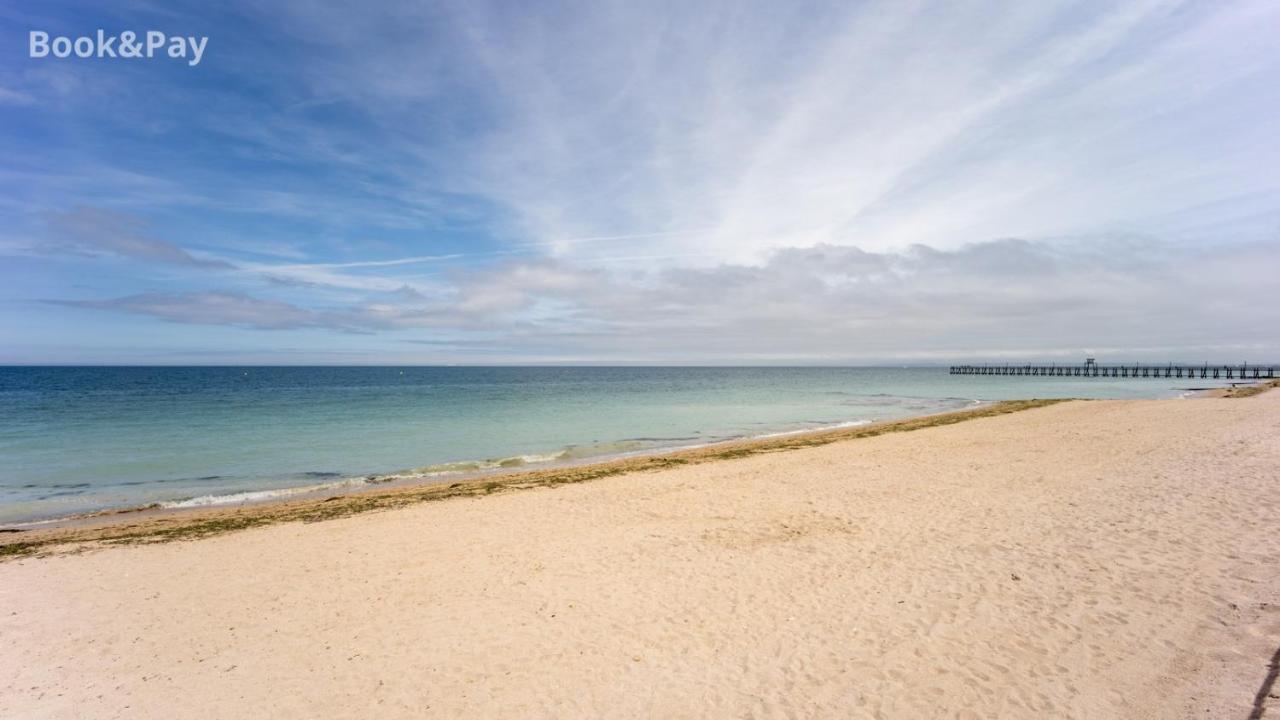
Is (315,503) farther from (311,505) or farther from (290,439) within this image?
(290,439)

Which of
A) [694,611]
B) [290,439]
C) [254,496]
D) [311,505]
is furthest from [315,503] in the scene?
[290,439]

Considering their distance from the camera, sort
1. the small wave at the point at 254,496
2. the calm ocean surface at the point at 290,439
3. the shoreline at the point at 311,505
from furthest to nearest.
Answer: the calm ocean surface at the point at 290,439 → the small wave at the point at 254,496 → the shoreline at the point at 311,505

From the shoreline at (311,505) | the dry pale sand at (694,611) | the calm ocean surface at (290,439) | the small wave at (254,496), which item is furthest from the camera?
the calm ocean surface at (290,439)

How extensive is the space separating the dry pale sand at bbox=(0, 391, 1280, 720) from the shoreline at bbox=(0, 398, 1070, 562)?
1436 mm

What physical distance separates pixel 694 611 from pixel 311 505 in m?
12.0

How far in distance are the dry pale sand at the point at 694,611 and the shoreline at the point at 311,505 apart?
1436mm

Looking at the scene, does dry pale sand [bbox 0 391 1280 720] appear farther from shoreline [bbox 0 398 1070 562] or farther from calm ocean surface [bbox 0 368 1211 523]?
calm ocean surface [bbox 0 368 1211 523]

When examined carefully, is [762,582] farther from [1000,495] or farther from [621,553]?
[1000,495]

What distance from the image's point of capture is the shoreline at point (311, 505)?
12398mm

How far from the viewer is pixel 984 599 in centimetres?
755

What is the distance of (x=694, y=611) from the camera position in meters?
7.55

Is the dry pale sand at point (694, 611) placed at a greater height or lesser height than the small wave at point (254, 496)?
greater

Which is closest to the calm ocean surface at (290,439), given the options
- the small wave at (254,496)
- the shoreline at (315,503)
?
the small wave at (254,496)

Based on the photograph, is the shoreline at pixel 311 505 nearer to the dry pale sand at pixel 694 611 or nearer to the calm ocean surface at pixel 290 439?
the calm ocean surface at pixel 290 439
